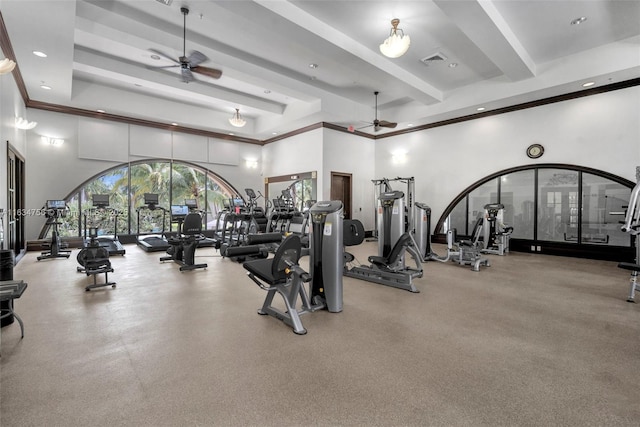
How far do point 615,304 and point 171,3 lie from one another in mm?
6934

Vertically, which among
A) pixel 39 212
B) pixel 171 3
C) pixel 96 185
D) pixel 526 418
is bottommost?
pixel 526 418

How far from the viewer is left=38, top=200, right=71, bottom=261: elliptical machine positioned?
6492mm

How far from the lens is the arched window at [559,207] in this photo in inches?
255

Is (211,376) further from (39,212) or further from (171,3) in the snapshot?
(39,212)

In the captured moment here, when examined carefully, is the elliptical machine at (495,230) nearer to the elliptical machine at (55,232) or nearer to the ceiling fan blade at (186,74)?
the ceiling fan blade at (186,74)

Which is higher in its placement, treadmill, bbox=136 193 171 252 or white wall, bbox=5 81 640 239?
white wall, bbox=5 81 640 239

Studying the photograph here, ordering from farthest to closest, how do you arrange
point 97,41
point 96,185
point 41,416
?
point 96,185
point 97,41
point 41,416

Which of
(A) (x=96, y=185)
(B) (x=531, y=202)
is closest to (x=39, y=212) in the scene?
(A) (x=96, y=185)

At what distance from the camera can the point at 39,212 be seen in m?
7.67

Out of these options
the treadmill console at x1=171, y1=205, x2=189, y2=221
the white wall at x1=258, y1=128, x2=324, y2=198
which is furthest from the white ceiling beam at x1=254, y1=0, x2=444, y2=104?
the treadmill console at x1=171, y1=205, x2=189, y2=221

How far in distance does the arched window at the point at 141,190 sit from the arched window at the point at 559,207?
8.31m

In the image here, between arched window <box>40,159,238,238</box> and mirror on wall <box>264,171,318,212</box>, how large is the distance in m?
1.43

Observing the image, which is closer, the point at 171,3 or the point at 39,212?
the point at 171,3

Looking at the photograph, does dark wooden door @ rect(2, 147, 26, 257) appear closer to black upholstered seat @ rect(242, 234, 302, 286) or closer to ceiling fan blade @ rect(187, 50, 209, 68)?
ceiling fan blade @ rect(187, 50, 209, 68)
